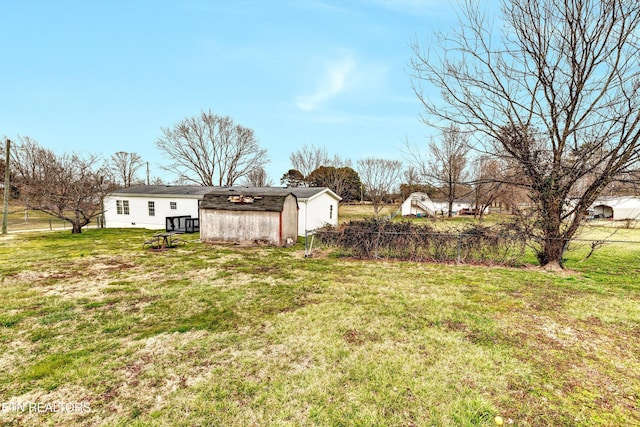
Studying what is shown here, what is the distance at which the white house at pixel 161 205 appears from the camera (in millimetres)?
18766

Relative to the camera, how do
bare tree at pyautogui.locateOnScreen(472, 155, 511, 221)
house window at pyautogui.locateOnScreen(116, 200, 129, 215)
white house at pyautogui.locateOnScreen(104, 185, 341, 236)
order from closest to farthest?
1. bare tree at pyautogui.locateOnScreen(472, 155, 511, 221)
2. white house at pyautogui.locateOnScreen(104, 185, 341, 236)
3. house window at pyautogui.locateOnScreen(116, 200, 129, 215)

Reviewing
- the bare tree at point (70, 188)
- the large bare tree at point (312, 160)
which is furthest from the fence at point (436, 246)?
the large bare tree at point (312, 160)

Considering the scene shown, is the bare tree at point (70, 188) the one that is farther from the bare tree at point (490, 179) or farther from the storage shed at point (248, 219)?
the bare tree at point (490, 179)

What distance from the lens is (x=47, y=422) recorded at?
2.59 metres

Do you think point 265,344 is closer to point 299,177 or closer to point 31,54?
point 31,54

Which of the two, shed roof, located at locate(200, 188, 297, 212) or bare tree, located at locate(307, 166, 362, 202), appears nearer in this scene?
shed roof, located at locate(200, 188, 297, 212)

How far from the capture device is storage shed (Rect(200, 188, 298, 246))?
1309 cm

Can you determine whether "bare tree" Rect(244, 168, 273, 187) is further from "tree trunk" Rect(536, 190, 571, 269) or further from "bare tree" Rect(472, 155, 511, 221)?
"tree trunk" Rect(536, 190, 571, 269)

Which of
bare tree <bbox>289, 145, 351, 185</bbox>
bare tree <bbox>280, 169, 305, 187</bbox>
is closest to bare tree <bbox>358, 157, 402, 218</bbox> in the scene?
bare tree <bbox>289, 145, 351, 185</bbox>

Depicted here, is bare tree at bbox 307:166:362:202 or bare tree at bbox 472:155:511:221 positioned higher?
bare tree at bbox 307:166:362:202

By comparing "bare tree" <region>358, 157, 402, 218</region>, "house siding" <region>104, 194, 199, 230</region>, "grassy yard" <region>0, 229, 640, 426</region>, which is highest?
"bare tree" <region>358, 157, 402, 218</region>

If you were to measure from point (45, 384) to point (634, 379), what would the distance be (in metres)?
6.88

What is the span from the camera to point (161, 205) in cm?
1991

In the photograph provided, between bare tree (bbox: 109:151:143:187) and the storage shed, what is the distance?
96.8 feet
